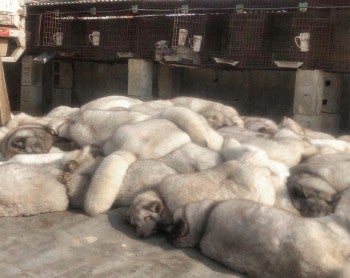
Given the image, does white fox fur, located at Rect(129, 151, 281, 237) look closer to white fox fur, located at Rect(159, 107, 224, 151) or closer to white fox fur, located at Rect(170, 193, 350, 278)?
white fox fur, located at Rect(170, 193, 350, 278)

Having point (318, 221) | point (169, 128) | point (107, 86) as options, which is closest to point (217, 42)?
→ point (107, 86)

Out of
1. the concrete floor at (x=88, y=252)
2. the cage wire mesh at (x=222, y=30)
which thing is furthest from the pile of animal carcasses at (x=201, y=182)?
the cage wire mesh at (x=222, y=30)

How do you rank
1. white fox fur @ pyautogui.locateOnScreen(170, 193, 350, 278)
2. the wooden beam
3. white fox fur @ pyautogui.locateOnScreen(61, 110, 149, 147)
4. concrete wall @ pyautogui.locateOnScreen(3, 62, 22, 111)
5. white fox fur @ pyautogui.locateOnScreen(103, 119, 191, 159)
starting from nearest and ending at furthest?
white fox fur @ pyautogui.locateOnScreen(170, 193, 350, 278), white fox fur @ pyautogui.locateOnScreen(103, 119, 191, 159), white fox fur @ pyautogui.locateOnScreen(61, 110, 149, 147), the wooden beam, concrete wall @ pyautogui.locateOnScreen(3, 62, 22, 111)

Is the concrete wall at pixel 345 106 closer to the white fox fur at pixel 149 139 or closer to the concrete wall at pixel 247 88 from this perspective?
the concrete wall at pixel 247 88

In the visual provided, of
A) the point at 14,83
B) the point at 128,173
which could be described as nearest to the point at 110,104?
the point at 128,173

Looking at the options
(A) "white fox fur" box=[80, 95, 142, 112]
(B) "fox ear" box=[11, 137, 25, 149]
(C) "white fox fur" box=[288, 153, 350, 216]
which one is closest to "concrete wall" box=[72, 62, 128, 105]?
(A) "white fox fur" box=[80, 95, 142, 112]

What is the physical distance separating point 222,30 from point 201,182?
7547 mm

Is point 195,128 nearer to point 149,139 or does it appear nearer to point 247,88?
point 149,139

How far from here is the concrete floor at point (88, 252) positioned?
13.2 ft

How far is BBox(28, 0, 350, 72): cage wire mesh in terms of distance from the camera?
10.2 metres

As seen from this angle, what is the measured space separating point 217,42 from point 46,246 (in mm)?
8309

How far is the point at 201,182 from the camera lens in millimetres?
4836

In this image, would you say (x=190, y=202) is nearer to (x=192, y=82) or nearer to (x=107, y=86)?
(x=192, y=82)

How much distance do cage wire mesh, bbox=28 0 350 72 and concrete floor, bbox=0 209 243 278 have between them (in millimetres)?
6731
